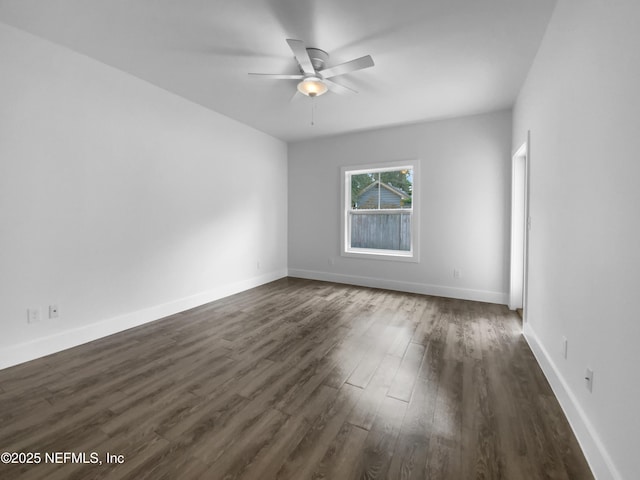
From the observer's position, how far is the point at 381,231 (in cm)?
505

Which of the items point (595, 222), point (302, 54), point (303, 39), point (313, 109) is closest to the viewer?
point (595, 222)

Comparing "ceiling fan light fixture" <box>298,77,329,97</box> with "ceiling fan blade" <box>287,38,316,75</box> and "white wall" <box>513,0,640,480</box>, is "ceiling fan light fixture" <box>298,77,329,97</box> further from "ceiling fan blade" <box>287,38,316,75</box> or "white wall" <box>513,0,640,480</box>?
"white wall" <box>513,0,640,480</box>

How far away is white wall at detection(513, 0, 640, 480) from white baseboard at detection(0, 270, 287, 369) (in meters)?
3.80

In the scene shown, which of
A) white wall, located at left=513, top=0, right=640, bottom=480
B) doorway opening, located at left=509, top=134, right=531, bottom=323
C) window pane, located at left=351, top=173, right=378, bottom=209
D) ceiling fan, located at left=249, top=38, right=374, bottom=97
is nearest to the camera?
white wall, located at left=513, top=0, right=640, bottom=480

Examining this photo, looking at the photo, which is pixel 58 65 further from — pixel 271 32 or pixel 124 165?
pixel 271 32

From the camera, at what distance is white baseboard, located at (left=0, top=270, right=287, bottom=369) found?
234cm

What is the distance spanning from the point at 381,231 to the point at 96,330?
4.12 metres

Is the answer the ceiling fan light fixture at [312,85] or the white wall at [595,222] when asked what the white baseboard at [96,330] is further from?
the white wall at [595,222]

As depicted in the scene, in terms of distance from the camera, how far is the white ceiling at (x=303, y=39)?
6.79 ft

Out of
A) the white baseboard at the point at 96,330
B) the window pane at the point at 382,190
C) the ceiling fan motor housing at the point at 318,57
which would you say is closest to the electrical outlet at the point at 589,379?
the ceiling fan motor housing at the point at 318,57

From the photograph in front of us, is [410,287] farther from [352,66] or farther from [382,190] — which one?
[352,66]

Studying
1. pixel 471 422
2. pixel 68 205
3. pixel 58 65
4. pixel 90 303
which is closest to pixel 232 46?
pixel 58 65

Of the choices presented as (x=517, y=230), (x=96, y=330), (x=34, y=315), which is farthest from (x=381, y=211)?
(x=34, y=315)

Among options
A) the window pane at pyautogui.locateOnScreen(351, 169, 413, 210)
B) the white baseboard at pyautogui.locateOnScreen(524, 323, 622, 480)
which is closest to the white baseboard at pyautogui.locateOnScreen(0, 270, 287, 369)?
the window pane at pyautogui.locateOnScreen(351, 169, 413, 210)
